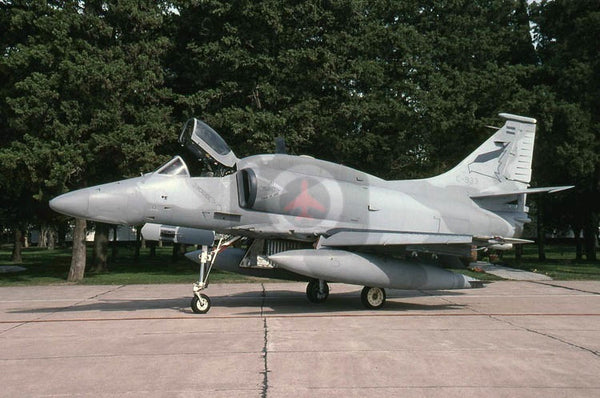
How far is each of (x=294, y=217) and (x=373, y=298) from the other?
8.78 ft

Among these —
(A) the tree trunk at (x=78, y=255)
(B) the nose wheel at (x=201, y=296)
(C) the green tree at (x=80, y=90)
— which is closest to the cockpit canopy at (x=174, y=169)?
(B) the nose wheel at (x=201, y=296)

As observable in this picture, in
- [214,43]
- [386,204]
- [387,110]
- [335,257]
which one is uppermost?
[214,43]

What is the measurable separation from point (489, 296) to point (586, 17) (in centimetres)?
2045

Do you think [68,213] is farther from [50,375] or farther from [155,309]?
[50,375]

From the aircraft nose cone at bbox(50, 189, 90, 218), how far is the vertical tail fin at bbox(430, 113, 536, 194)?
9.07 m

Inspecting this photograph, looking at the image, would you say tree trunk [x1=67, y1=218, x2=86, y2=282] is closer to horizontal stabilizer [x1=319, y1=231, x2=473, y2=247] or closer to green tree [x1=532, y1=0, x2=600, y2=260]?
horizontal stabilizer [x1=319, y1=231, x2=473, y2=247]

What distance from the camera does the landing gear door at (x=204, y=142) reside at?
13984 mm

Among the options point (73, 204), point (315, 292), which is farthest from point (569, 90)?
point (73, 204)

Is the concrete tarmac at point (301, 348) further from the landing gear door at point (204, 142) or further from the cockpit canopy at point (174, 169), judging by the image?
the landing gear door at point (204, 142)

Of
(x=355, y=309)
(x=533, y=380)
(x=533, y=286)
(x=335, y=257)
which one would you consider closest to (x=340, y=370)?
(x=533, y=380)

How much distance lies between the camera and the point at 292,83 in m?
29.7

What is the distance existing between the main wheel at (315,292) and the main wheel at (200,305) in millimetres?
3072

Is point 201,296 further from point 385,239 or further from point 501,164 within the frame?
point 501,164

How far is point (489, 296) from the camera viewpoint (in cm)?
1819
